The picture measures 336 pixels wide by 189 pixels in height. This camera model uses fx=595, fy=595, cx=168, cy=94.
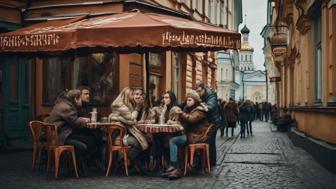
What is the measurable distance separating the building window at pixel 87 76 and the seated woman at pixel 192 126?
7664mm

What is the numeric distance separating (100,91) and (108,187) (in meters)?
9.61

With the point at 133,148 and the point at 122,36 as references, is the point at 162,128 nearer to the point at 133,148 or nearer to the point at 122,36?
the point at 133,148

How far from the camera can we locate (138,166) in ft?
35.5

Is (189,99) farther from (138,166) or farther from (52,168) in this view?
(52,168)

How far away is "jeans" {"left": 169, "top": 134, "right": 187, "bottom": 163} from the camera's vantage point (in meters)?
10.5

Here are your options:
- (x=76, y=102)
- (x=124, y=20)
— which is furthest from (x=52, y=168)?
(x=124, y=20)

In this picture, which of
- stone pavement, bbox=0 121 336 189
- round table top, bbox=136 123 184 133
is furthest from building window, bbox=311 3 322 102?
round table top, bbox=136 123 184 133

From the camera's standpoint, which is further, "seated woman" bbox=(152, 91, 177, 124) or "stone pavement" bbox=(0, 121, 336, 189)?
"seated woman" bbox=(152, 91, 177, 124)

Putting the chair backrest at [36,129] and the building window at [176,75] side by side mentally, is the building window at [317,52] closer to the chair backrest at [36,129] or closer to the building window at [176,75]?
the chair backrest at [36,129]

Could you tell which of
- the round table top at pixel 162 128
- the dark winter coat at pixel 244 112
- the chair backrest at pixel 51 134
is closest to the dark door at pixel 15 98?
the chair backrest at pixel 51 134

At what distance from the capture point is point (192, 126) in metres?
11.0

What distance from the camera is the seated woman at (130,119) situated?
1070cm

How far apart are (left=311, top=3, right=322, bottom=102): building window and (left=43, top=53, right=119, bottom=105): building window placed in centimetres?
625

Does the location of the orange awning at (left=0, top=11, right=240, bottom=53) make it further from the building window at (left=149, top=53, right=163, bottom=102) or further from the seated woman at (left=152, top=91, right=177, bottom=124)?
the building window at (left=149, top=53, right=163, bottom=102)
